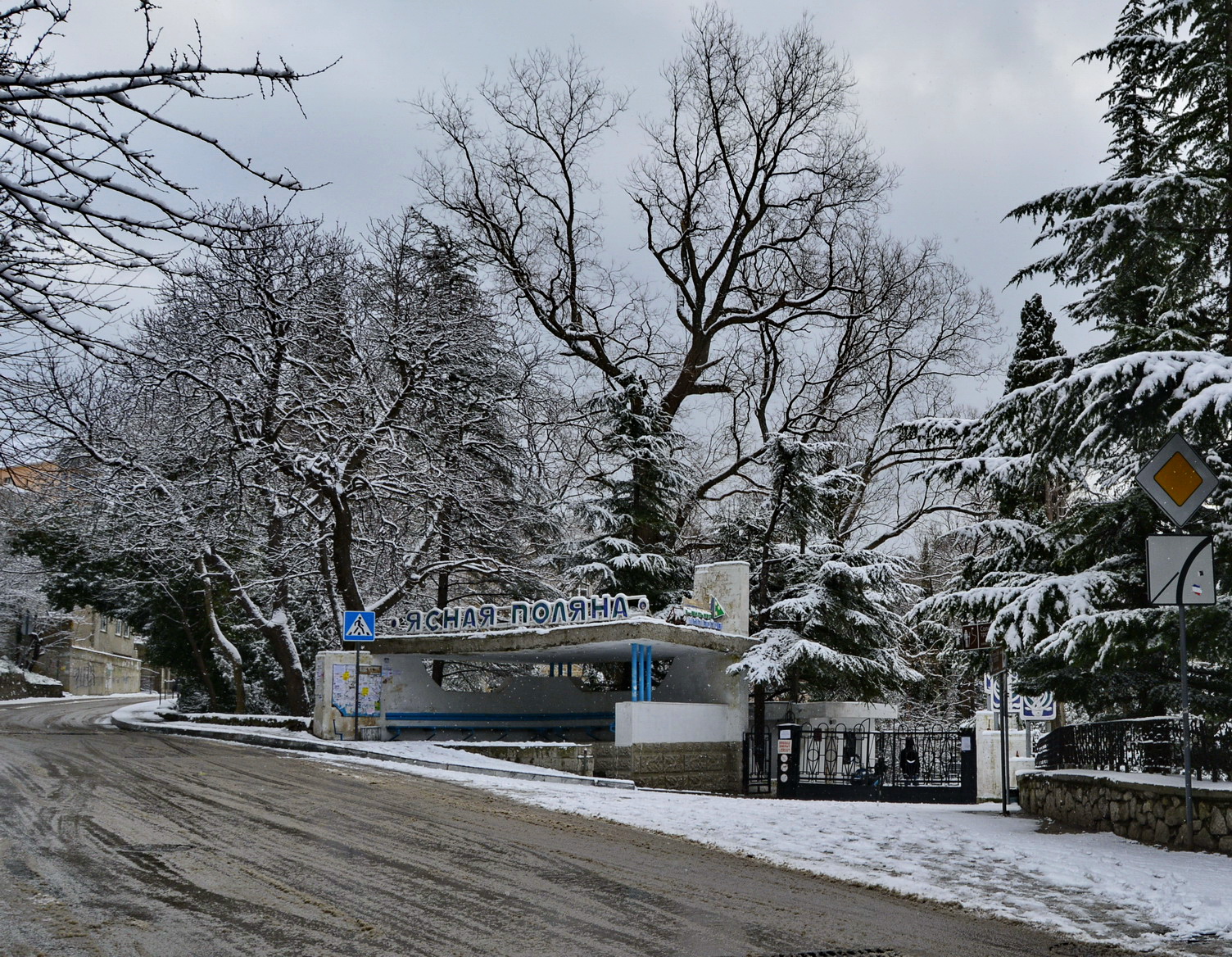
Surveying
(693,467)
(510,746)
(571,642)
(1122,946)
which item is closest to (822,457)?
(693,467)

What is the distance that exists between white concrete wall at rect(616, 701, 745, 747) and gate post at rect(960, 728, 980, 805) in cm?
587

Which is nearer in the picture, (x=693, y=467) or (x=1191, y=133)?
(x=1191, y=133)

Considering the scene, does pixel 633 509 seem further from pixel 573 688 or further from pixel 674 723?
pixel 674 723

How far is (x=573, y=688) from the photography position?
30.0 meters

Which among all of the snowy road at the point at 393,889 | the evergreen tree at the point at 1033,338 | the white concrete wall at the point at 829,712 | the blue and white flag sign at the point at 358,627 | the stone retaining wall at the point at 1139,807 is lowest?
the white concrete wall at the point at 829,712

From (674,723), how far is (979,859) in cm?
1424

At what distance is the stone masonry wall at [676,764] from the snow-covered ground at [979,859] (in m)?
7.26

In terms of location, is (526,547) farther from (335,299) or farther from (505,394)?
(335,299)

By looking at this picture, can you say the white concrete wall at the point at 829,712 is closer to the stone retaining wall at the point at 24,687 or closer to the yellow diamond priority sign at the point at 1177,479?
the yellow diamond priority sign at the point at 1177,479

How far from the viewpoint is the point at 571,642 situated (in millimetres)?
23266

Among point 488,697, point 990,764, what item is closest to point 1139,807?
point 990,764

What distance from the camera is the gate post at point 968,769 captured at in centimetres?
2109

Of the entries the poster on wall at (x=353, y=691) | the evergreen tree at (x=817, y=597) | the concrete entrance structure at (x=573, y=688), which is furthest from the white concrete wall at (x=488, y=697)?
the evergreen tree at (x=817, y=597)

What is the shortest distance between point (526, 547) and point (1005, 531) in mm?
16144
